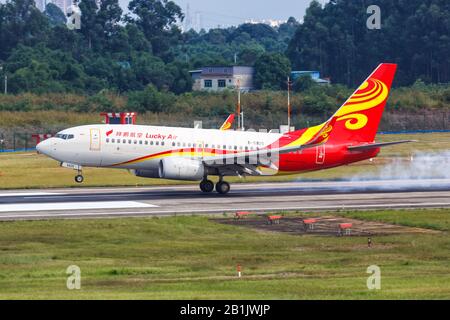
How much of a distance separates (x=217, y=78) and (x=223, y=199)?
121115 mm

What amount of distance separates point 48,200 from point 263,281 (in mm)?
28463

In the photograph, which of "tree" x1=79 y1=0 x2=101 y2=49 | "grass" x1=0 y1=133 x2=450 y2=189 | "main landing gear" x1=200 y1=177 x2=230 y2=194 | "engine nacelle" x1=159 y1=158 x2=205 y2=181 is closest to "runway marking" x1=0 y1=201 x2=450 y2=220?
"engine nacelle" x1=159 y1=158 x2=205 y2=181

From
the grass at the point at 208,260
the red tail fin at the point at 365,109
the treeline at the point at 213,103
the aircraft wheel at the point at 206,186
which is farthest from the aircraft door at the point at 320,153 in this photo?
the treeline at the point at 213,103

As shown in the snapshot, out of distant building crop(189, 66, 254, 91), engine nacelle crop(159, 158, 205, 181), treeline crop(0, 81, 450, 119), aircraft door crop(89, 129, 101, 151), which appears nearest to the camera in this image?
engine nacelle crop(159, 158, 205, 181)

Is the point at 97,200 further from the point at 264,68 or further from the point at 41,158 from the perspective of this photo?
the point at 264,68

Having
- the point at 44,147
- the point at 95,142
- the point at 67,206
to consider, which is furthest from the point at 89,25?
the point at 67,206

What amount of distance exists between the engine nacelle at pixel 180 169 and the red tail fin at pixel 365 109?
9.63 m

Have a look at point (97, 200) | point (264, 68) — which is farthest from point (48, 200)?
point (264, 68)

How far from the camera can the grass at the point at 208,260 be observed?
3192cm

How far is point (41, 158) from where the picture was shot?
93.8 metres

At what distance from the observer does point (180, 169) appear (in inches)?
2435

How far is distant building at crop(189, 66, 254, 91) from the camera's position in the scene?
582 feet

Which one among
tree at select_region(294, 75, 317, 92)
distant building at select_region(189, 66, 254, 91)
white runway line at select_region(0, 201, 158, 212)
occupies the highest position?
distant building at select_region(189, 66, 254, 91)

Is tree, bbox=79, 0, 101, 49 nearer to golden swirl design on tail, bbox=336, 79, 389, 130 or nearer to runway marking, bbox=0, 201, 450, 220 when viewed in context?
golden swirl design on tail, bbox=336, 79, 389, 130
